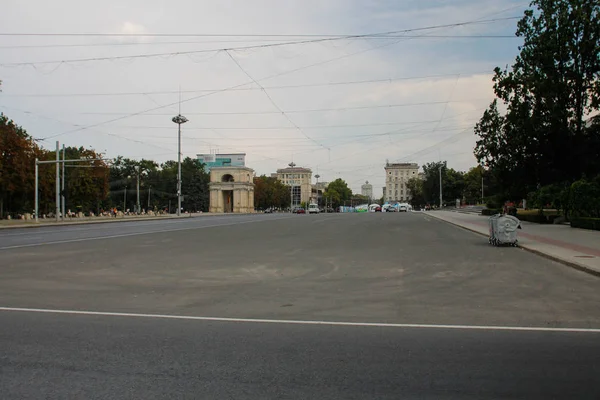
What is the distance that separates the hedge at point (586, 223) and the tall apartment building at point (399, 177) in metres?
156

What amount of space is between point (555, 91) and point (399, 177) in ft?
504

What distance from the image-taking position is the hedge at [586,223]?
27.5 meters

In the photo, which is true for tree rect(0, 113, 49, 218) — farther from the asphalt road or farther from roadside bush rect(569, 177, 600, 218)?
roadside bush rect(569, 177, 600, 218)

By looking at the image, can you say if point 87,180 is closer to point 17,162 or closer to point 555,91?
point 17,162

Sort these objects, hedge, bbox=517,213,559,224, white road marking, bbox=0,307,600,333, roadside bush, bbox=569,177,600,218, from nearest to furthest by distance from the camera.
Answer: white road marking, bbox=0,307,600,333 → roadside bush, bbox=569,177,600,218 → hedge, bbox=517,213,559,224

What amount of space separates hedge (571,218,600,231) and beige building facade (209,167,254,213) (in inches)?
3396

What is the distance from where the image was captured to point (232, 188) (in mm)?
112000

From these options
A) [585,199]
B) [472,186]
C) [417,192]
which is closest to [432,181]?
[472,186]

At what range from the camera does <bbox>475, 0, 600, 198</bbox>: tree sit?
35375 mm

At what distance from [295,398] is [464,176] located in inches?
5143

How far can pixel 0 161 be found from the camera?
51.5 m

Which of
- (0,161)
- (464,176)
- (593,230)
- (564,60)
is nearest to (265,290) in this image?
(593,230)

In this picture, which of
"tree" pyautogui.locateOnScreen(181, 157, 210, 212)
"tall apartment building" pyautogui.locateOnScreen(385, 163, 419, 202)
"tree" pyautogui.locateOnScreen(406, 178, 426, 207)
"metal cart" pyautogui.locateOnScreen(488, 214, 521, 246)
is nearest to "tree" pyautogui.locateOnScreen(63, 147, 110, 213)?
"tree" pyautogui.locateOnScreen(181, 157, 210, 212)

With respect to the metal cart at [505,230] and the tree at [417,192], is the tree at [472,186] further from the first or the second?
the metal cart at [505,230]
